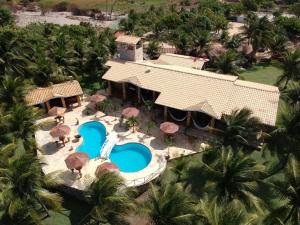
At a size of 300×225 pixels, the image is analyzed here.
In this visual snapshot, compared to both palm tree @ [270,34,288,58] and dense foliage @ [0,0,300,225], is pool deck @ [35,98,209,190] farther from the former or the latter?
palm tree @ [270,34,288,58]

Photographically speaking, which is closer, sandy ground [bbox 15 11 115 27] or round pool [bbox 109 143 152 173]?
round pool [bbox 109 143 152 173]

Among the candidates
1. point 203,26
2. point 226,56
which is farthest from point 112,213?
point 203,26

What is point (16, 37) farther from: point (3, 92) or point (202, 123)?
point (202, 123)

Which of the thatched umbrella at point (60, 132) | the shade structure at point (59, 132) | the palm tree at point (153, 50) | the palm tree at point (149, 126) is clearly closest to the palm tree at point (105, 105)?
the palm tree at point (149, 126)

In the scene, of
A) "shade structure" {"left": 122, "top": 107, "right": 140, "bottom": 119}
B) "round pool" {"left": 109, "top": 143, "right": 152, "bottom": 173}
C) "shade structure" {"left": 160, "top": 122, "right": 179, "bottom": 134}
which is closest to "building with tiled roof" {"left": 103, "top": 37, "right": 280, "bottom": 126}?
"shade structure" {"left": 160, "top": 122, "right": 179, "bottom": 134}

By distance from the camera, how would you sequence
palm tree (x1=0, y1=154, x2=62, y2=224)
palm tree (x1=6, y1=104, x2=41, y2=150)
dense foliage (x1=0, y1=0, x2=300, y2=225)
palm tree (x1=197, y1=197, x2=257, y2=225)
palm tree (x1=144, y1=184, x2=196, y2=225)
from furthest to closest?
palm tree (x1=6, y1=104, x2=41, y2=150), palm tree (x1=0, y1=154, x2=62, y2=224), dense foliage (x1=0, y1=0, x2=300, y2=225), palm tree (x1=144, y1=184, x2=196, y2=225), palm tree (x1=197, y1=197, x2=257, y2=225)

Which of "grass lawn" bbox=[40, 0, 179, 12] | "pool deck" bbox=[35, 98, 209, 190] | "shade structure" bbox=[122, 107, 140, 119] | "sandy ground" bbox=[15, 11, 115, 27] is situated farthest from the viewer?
"grass lawn" bbox=[40, 0, 179, 12]
